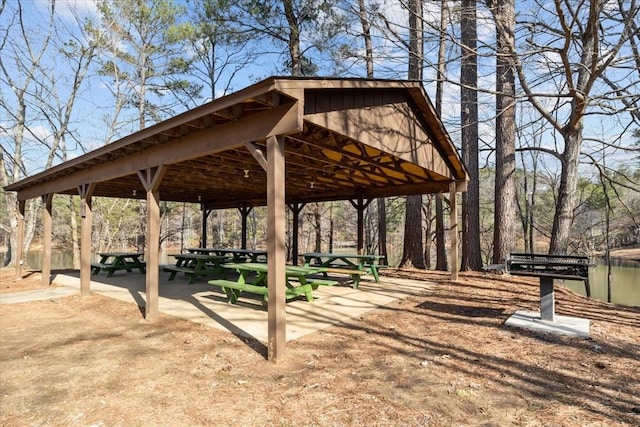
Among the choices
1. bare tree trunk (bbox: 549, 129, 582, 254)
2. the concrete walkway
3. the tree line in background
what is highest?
the tree line in background

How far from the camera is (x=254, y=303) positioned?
5535 mm

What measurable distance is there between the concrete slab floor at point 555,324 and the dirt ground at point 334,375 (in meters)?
0.13

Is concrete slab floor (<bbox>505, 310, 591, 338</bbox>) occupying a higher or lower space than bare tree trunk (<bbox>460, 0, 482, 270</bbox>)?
lower

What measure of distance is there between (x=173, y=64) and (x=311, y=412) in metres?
15.6

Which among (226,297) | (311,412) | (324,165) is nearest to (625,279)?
(324,165)

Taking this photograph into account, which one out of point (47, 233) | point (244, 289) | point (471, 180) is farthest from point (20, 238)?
point (471, 180)

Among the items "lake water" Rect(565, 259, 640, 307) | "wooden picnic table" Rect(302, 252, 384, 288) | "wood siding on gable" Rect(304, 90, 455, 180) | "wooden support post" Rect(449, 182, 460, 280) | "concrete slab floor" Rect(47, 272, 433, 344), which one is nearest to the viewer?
"wood siding on gable" Rect(304, 90, 455, 180)

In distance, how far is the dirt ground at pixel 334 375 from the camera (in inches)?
88.9

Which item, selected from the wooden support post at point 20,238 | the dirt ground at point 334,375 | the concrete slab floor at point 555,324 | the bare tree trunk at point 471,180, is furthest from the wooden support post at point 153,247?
the bare tree trunk at point 471,180

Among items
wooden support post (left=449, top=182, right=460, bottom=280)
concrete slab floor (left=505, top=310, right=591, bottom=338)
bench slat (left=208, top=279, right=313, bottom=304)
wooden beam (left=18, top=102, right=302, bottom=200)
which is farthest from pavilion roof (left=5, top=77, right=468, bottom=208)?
concrete slab floor (left=505, top=310, right=591, bottom=338)

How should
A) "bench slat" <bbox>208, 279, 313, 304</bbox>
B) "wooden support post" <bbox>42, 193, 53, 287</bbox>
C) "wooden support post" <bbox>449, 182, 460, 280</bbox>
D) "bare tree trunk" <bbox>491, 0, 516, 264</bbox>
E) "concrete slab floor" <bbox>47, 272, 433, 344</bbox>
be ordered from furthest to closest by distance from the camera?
"bare tree trunk" <bbox>491, 0, 516, 264</bbox> < "wooden support post" <bbox>449, 182, 460, 280</bbox> < "wooden support post" <bbox>42, 193, 53, 287</bbox> < "bench slat" <bbox>208, 279, 313, 304</bbox> < "concrete slab floor" <bbox>47, 272, 433, 344</bbox>

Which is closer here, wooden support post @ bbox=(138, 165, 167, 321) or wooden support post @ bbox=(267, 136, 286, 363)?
wooden support post @ bbox=(267, 136, 286, 363)

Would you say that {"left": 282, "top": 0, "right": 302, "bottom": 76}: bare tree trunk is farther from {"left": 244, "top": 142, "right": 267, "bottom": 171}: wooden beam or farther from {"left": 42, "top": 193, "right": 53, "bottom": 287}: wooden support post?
{"left": 244, "top": 142, "right": 267, "bottom": 171}: wooden beam

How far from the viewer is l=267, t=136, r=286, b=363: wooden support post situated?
10.4 feet
